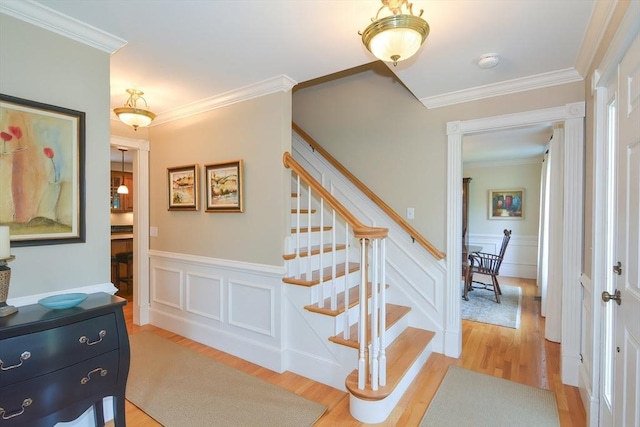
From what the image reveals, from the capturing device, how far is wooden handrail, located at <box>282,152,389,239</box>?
191 centimetres

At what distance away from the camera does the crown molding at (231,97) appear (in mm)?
2527

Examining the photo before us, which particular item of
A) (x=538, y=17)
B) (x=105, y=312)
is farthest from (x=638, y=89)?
(x=105, y=312)

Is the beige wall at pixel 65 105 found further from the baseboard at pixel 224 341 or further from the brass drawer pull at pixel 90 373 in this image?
the baseboard at pixel 224 341

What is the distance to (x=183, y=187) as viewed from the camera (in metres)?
3.19

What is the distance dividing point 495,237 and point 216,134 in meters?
6.02

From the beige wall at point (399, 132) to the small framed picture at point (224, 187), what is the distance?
1.25 metres

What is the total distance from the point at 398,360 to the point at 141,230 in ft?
10.00

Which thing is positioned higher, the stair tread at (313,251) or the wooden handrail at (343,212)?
the wooden handrail at (343,212)

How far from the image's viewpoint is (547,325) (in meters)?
3.22

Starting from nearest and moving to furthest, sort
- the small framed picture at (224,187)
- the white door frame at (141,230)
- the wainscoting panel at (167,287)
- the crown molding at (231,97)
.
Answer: the crown molding at (231,97) < the small framed picture at (224,187) < the wainscoting panel at (167,287) < the white door frame at (141,230)

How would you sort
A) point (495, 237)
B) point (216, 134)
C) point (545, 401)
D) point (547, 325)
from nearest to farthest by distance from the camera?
point (545, 401), point (216, 134), point (547, 325), point (495, 237)

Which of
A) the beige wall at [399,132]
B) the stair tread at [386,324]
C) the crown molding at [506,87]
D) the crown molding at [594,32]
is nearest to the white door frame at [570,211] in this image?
the beige wall at [399,132]

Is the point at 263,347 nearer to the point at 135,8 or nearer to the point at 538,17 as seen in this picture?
the point at 135,8

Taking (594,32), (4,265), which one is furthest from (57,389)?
(594,32)
